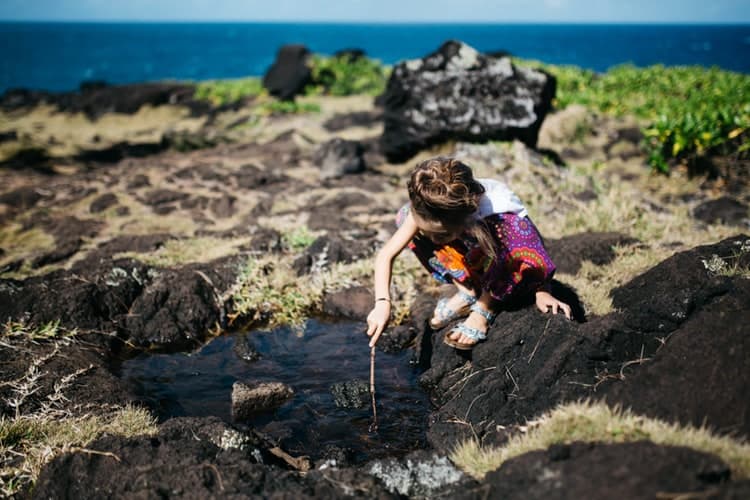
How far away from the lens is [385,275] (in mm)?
3264

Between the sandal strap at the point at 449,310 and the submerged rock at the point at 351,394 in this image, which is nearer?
Result: the submerged rock at the point at 351,394

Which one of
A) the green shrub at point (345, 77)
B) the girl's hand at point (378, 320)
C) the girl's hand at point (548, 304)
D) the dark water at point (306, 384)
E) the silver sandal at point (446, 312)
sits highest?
the green shrub at point (345, 77)

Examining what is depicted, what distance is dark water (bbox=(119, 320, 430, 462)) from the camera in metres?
3.28

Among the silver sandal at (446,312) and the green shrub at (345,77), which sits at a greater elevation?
the green shrub at (345,77)

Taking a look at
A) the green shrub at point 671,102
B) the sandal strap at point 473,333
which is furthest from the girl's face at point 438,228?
the green shrub at point 671,102


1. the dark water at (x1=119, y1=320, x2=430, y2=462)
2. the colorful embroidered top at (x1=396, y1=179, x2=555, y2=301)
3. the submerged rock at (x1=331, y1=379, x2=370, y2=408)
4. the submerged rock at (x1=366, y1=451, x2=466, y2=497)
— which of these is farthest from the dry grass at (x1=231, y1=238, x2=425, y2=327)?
the submerged rock at (x1=366, y1=451, x2=466, y2=497)

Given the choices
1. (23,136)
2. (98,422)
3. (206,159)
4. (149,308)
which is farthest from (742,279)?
(23,136)

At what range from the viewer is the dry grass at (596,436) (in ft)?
6.49

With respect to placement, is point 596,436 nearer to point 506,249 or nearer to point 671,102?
point 506,249

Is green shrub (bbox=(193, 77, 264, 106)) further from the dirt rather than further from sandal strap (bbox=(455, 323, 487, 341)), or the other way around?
the dirt

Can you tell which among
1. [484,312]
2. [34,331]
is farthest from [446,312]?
[34,331]

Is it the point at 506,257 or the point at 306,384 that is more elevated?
the point at 506,257

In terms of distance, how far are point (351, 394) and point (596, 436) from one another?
183 cm

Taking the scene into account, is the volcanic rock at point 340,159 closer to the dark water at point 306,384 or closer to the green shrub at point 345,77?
the dark water at point 306,384
